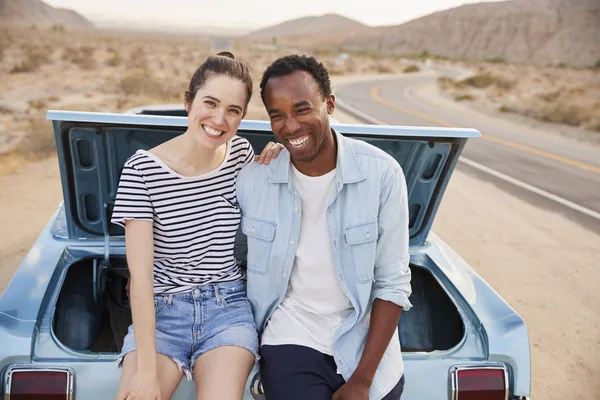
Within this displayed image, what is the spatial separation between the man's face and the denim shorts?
2.02 feet

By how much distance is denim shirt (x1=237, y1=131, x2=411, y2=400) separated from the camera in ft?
6.31

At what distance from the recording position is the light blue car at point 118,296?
171cm

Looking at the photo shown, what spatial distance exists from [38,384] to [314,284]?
38.7 inches

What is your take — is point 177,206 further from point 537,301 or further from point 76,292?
point 537,301

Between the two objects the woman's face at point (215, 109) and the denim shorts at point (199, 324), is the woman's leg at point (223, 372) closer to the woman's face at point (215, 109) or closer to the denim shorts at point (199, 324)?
the denim shorts at point (199, 324)

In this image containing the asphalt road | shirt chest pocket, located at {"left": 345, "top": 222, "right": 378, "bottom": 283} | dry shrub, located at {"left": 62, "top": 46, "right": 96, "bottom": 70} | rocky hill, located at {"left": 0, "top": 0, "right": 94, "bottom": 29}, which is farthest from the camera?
rocky hill, located at {"left": 0, "top": 0, "right": 94, "bottom": 29}

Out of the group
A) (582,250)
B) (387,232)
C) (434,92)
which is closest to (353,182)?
(387,232)

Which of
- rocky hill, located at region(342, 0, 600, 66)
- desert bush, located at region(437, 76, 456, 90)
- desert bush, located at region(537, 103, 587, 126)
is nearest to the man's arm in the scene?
desert bush, located at region(537, 103, 587, 126)

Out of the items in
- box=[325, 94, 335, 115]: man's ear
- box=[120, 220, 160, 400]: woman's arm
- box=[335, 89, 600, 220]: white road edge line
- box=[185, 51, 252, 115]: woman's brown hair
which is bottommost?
box=[335, 89, 600, 220]: white road edge line

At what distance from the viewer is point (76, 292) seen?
2449mm

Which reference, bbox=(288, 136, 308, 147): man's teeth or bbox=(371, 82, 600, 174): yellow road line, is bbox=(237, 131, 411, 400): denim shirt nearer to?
bbox=(288, 136, 308, 147): man's teeth

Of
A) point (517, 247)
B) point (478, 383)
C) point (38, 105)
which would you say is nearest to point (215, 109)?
point (478, 383)

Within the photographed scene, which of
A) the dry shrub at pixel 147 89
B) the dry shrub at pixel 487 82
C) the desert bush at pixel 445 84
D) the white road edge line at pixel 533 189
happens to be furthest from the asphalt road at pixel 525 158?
the dry shrub at pixel 487 82

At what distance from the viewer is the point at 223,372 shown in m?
1.70
